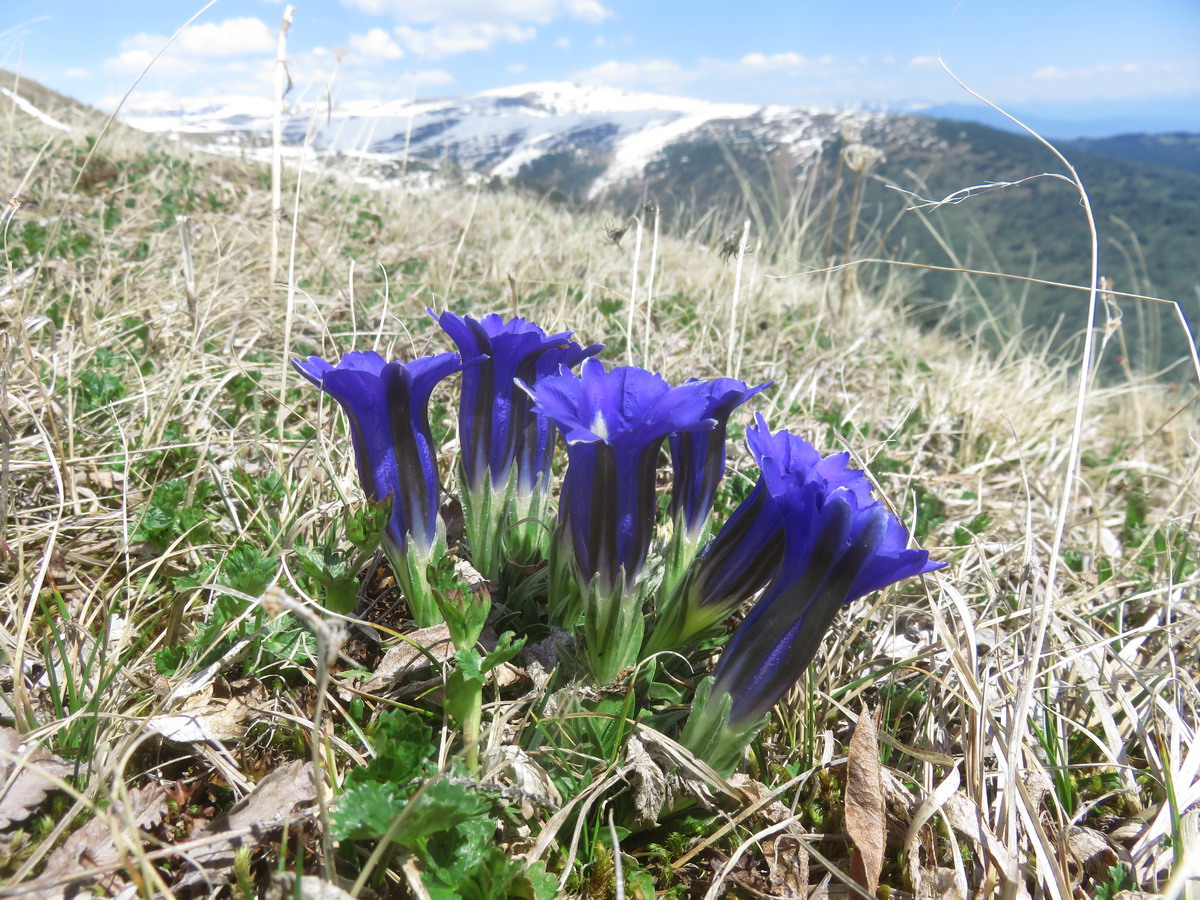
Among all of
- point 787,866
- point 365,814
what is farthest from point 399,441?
point 787,866

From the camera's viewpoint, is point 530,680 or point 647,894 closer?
point 647,894

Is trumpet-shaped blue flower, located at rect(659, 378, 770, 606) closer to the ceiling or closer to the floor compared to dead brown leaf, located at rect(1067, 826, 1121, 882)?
closer to the ceiling

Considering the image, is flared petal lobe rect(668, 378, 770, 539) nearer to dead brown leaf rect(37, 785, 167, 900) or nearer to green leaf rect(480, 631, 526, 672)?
green leaf rect(480, 631, 526, 672)

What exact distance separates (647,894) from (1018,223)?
8587 centimetres

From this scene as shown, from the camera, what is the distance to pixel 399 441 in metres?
1.79

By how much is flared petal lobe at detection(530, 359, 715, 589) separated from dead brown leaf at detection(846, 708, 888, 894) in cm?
68

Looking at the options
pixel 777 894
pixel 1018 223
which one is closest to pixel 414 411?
pixel 777 894

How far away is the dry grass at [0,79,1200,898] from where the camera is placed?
1649mm

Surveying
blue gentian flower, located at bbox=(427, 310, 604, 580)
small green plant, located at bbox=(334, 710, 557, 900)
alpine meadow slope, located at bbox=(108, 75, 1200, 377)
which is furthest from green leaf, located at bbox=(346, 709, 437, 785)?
alpine meadow slope, located at bbox=(108, 75, 1200, 377)

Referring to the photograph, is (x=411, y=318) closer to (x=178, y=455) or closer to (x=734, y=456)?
(x=178, y=455)

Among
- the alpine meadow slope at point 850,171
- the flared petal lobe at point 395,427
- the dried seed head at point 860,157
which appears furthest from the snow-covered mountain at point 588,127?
the flared petal lobe at point 395,427

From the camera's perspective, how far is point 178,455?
2.66 metres

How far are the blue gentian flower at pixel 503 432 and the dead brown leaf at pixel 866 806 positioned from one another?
3.14ft

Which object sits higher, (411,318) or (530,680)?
(411,318)
